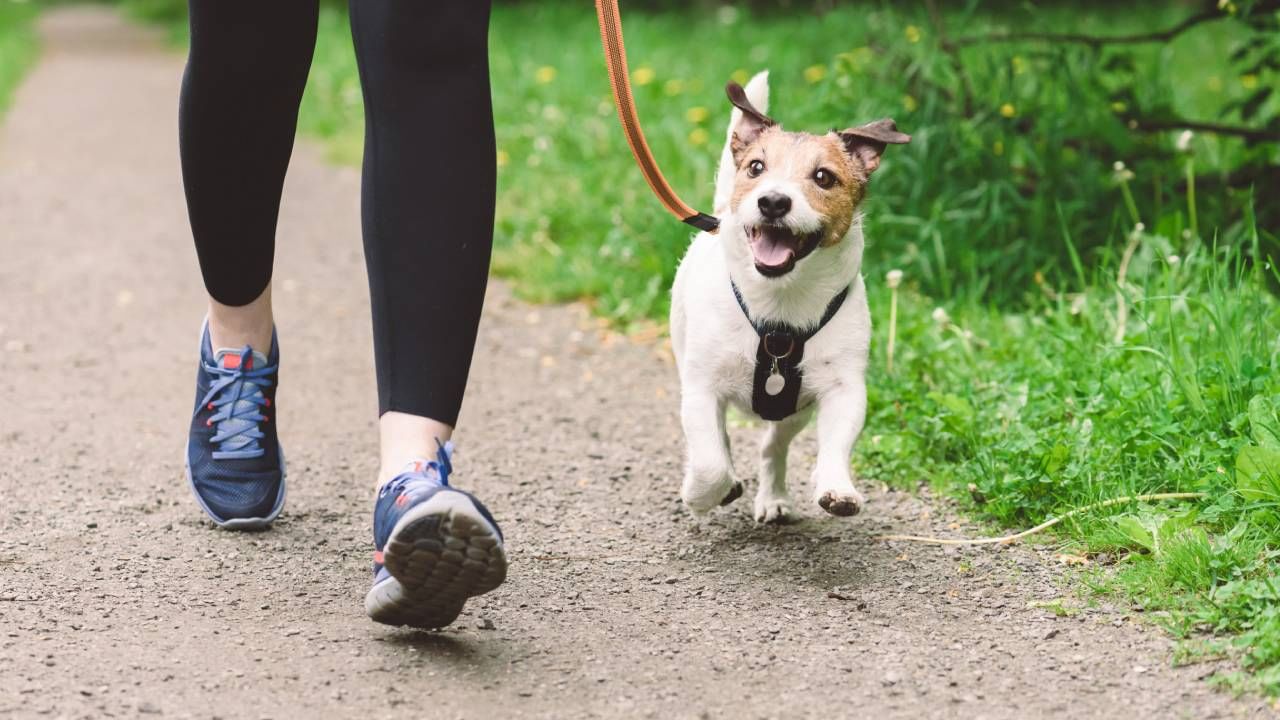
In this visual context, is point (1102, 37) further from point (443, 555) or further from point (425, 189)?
point (443, 555)

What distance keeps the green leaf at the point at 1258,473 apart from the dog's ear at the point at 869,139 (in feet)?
2.93

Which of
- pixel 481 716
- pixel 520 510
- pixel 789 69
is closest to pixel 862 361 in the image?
pixel 520 510

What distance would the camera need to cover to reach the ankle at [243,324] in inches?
112

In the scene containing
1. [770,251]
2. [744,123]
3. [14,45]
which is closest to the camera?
[770,251]

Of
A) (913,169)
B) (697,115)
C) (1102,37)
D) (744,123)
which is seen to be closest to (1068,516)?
(744,123)

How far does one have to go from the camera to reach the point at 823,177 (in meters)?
2.84

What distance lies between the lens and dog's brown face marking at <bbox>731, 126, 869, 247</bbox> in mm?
2814

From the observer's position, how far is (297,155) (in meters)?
8.21

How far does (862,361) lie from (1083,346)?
0.97 meters

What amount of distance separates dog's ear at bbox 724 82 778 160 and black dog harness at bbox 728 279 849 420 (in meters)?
0.33

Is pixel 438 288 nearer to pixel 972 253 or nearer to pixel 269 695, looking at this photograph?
pixel 269 695

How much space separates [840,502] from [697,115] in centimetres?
382

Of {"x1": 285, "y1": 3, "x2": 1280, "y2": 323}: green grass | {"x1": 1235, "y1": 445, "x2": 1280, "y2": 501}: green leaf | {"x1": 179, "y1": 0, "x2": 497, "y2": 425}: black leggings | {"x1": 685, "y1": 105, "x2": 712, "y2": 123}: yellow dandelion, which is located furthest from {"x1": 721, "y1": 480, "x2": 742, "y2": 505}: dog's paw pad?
{"x1": 685, "y1": 105, "x2": 712, "y2": 123}: yellow dandelion

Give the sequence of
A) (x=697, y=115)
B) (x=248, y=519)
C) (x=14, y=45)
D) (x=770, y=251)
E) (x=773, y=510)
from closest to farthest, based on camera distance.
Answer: (x=770, y=251)
(x=248, y=519)
(x=773, y=510)
(x=697, y=115)
(x=14, y=45)
